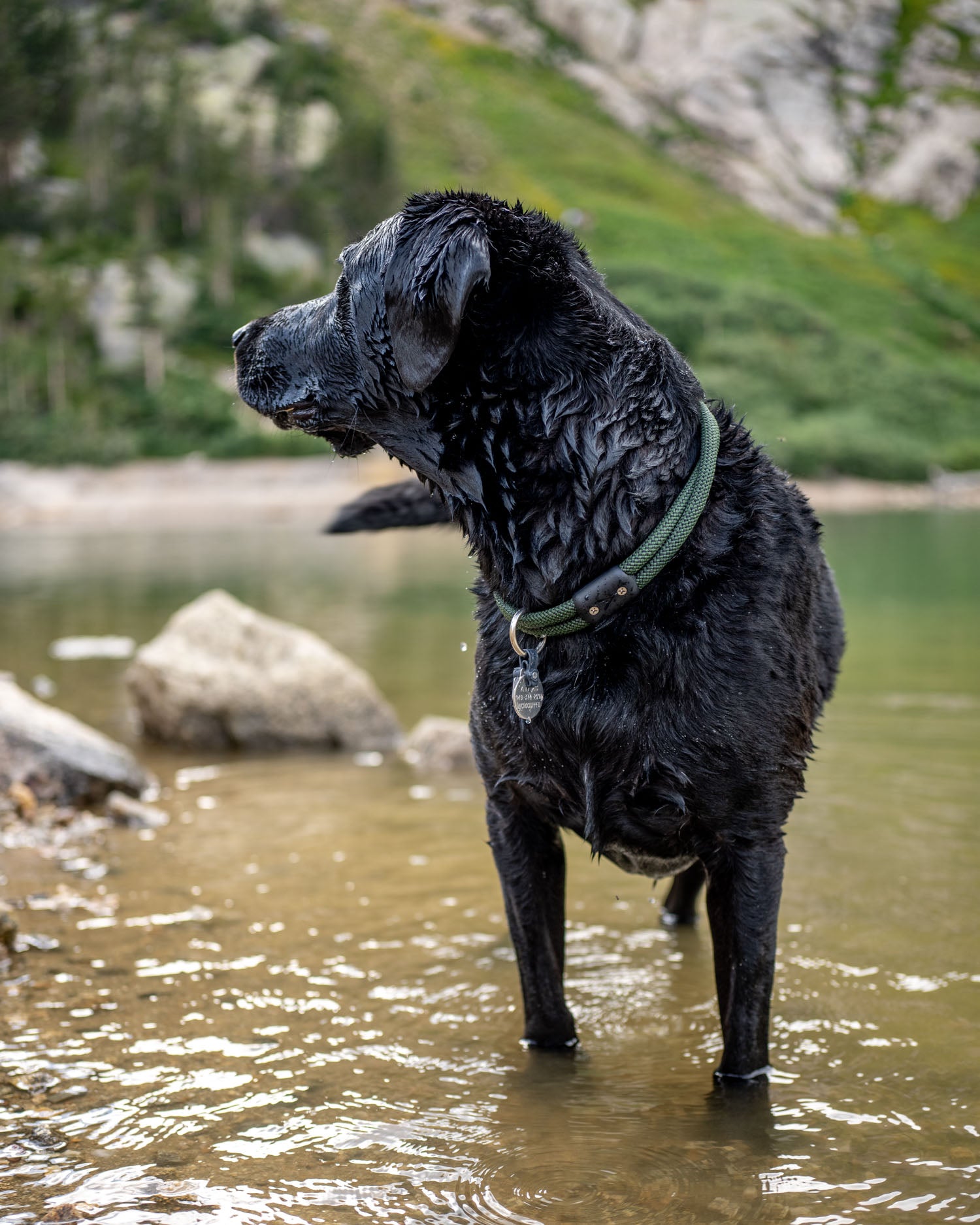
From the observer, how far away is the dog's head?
333 cm

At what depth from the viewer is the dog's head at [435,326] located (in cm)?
333

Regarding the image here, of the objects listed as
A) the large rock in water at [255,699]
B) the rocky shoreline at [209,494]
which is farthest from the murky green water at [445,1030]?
the rocky shoreline at [209,494]

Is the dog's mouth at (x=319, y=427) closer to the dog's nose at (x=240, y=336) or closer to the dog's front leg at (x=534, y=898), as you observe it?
the dog's nose at (x=240, y=336)

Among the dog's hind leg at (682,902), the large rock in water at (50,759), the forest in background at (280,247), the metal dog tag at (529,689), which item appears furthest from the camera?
the forest in background at (280,247)

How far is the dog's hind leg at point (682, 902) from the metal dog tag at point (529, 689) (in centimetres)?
236

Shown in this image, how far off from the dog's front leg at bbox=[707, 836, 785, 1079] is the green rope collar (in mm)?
892

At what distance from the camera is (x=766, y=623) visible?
3674 mm

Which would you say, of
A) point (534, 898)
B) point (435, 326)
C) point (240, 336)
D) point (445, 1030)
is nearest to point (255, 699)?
point (445, 1030)

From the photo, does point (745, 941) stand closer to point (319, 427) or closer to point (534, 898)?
point (534, 898)

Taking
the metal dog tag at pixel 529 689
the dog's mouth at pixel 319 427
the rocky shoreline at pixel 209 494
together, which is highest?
the dog's mouth at pixel 319 427

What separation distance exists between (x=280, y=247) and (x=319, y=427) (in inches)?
3231

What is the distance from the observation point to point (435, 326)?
10.9 feet

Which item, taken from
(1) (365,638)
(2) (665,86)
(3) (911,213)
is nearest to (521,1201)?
(1) (365,638)

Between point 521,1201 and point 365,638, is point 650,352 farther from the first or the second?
point 365,638
